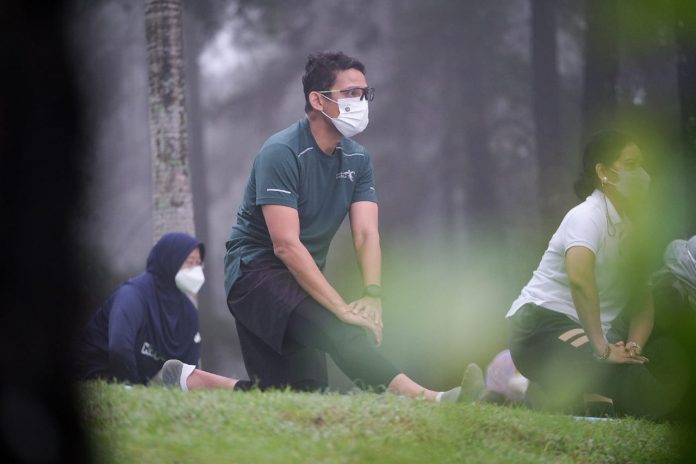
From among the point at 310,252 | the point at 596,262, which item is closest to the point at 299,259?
the point at 310,252

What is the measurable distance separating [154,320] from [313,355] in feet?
2.13

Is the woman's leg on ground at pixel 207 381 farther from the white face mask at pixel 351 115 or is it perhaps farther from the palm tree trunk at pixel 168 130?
the white face mask at pixel 351 115

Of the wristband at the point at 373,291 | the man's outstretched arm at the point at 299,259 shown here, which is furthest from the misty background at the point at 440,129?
the man's outstretched arm at the point at 299,259

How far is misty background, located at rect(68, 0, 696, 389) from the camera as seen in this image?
3930mm

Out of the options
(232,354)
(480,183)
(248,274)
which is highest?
(480,183)

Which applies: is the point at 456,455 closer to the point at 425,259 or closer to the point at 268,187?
the point at 425,259

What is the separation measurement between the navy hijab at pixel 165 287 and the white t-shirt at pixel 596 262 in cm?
→ 117

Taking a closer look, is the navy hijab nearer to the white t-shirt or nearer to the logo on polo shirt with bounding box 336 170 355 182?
the logo on polo shirt with bounding box 336 170 355 182

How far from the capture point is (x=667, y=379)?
394 cm

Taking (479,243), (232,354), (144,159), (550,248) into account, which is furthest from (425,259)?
(144,159)

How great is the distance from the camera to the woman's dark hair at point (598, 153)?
399 cm

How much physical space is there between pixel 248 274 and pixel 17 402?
867 millimetres

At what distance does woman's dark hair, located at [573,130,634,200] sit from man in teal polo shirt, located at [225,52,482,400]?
2.63 feet

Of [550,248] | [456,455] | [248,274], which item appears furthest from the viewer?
[550,248]
